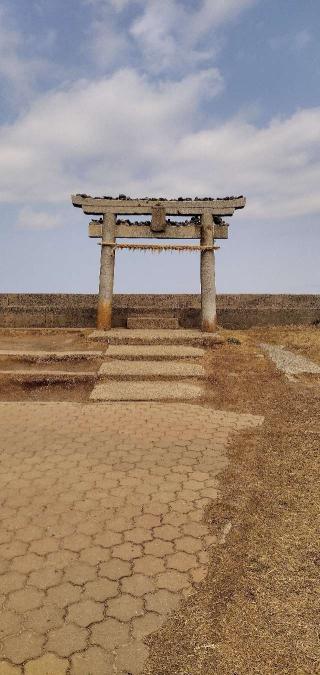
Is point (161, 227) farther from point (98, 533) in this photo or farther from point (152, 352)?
point (98, 533)

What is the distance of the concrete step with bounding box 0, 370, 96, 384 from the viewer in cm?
754

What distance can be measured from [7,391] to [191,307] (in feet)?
25.2

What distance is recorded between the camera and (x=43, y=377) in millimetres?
7562

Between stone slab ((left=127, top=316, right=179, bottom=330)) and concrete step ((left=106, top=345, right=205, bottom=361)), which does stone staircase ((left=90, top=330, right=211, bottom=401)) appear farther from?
stone slab ((left=127, top=316, right=179, bottom=330))

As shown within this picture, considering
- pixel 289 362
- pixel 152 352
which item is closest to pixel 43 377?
pixel 152 352

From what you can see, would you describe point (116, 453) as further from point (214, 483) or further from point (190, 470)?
point (214, 483)

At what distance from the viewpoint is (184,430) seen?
5359mm

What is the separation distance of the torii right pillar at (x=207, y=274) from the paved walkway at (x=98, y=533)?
18.7 feet

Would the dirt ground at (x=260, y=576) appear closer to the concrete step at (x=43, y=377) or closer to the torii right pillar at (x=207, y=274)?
the concrete step at (x=43, y=377)

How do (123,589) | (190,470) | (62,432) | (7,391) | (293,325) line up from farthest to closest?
(293,325)
(7,391)
(62,432)
(190,470)
(123,589)

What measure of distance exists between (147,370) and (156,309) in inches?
203

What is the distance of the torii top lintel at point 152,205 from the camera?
11180mm

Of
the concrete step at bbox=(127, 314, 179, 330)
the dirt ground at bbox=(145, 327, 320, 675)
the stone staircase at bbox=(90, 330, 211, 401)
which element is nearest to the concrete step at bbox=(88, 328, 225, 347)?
the stone staircase at bbox=(90, 330, 211, 401)

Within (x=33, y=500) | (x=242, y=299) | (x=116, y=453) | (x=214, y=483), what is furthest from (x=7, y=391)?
(x=242, y=299)
